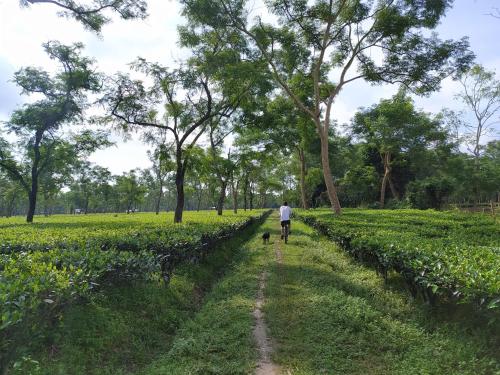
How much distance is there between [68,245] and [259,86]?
15.8 metres

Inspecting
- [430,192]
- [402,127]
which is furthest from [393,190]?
[402,127]

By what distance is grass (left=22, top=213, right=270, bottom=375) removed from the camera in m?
4.32

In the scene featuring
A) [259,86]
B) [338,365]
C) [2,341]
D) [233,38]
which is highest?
[233,38]

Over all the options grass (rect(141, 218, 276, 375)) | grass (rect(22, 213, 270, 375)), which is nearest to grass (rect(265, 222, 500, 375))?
grass (rect(141, 218, 276, 375))

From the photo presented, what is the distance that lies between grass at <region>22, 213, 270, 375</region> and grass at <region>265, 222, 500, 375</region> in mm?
1349

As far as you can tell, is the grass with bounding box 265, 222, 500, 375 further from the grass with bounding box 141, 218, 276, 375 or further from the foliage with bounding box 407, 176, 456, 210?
the foliage with bounding box 407, 176, 456, 210

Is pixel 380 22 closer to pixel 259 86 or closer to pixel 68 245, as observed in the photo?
pixel 259 86

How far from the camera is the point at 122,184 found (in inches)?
2621

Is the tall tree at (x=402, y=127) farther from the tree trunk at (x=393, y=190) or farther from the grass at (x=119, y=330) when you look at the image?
the grass at (x=119, y=330)

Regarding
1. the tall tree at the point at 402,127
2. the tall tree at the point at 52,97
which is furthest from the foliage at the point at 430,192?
the tall tree at the point at 52,97

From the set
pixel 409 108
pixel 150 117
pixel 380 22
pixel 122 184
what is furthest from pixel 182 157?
pixel 122 184

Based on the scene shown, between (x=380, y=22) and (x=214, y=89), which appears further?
(x=214, y=89)

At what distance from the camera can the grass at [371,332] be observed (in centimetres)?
450

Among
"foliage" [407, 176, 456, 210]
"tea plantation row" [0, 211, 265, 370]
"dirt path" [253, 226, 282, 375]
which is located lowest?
"dirt path" [253, 226, 282, 375]
